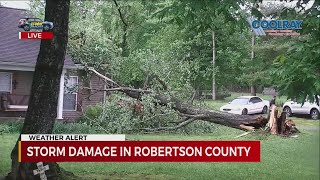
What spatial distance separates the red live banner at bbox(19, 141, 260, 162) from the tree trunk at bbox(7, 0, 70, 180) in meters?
0.62

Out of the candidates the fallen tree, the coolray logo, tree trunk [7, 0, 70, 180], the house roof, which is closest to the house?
the house roof

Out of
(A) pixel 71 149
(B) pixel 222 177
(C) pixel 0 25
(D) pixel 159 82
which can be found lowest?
(B) pixel 222 177

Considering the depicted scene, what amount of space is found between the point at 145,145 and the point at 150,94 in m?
5.25

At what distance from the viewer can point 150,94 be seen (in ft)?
29.9

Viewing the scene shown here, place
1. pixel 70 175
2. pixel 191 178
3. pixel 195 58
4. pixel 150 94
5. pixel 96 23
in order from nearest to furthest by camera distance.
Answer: pixel 70 175 → pixel 191 178 → pixel 150 94 → pixel 195 58 → pixel 96 23

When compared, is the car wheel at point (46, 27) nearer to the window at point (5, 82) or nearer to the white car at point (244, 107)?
the white car at point (244, 107)

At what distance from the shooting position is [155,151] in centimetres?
386

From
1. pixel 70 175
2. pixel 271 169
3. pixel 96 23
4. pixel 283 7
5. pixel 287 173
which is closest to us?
pixel 283 7

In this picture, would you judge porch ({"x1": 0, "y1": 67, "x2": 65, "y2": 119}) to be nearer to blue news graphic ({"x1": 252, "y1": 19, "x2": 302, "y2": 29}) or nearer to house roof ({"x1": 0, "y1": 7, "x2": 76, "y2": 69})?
house roof ({"x1": 0, "y1": 7, "x2": 76, "y2": 69})

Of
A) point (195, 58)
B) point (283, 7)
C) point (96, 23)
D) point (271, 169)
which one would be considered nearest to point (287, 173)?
point (271, 169)

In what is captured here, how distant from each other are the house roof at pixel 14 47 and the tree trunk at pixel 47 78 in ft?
23.7

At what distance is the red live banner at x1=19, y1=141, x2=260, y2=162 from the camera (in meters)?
3.85

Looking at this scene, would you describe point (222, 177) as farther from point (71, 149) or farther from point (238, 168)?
point (71, 149)

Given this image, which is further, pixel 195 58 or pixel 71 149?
pixel 195 58
